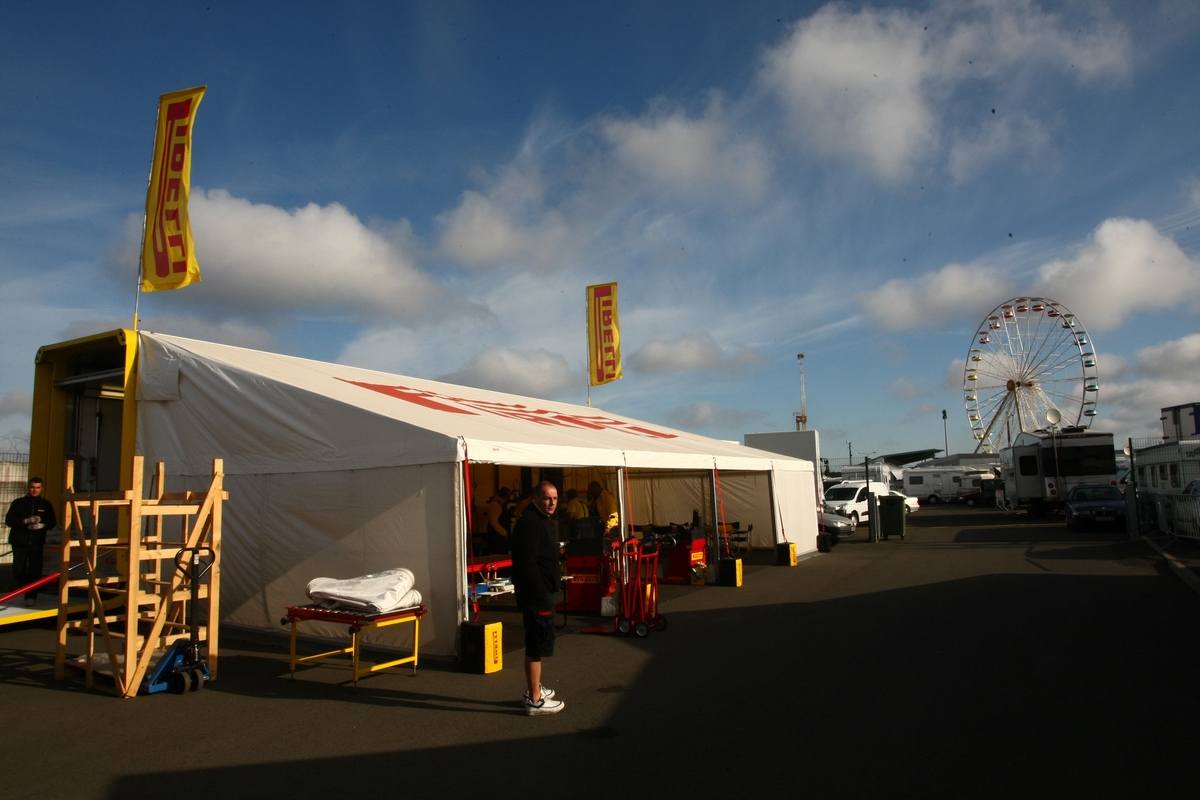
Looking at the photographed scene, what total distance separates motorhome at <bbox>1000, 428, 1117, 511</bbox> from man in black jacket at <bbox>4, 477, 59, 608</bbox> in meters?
25.9

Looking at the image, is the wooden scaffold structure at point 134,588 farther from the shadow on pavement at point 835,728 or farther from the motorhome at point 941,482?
the motorhome at point 941,482

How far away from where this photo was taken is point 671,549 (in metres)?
12.9

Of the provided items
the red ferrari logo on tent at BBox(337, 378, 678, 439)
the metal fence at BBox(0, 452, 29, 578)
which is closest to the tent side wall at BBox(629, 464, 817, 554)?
the red ferrari logo on tent at BBox(337, 378, 678, 439)

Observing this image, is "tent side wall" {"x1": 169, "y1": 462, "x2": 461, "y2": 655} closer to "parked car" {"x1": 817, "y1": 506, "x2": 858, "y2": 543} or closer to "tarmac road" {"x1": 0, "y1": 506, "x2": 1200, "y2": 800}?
"tarmac road" {"x1": 0, "y1": 506, "x2": 1200, "y2": 800}

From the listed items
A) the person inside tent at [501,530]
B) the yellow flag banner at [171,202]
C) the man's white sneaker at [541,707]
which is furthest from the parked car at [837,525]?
the man's white sneaker at [541,707]

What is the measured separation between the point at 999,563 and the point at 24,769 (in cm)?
1375

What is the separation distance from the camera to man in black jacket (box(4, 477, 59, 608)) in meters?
9.09

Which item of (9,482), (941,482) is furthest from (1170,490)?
(941,482)

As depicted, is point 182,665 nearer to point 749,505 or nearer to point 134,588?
point 134,588

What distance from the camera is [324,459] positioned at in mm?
7758

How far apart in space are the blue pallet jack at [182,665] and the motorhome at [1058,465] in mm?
25302

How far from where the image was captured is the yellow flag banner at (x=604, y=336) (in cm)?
1847

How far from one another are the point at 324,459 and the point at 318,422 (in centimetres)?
38

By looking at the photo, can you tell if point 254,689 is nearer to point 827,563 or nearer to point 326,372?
point 326,372
